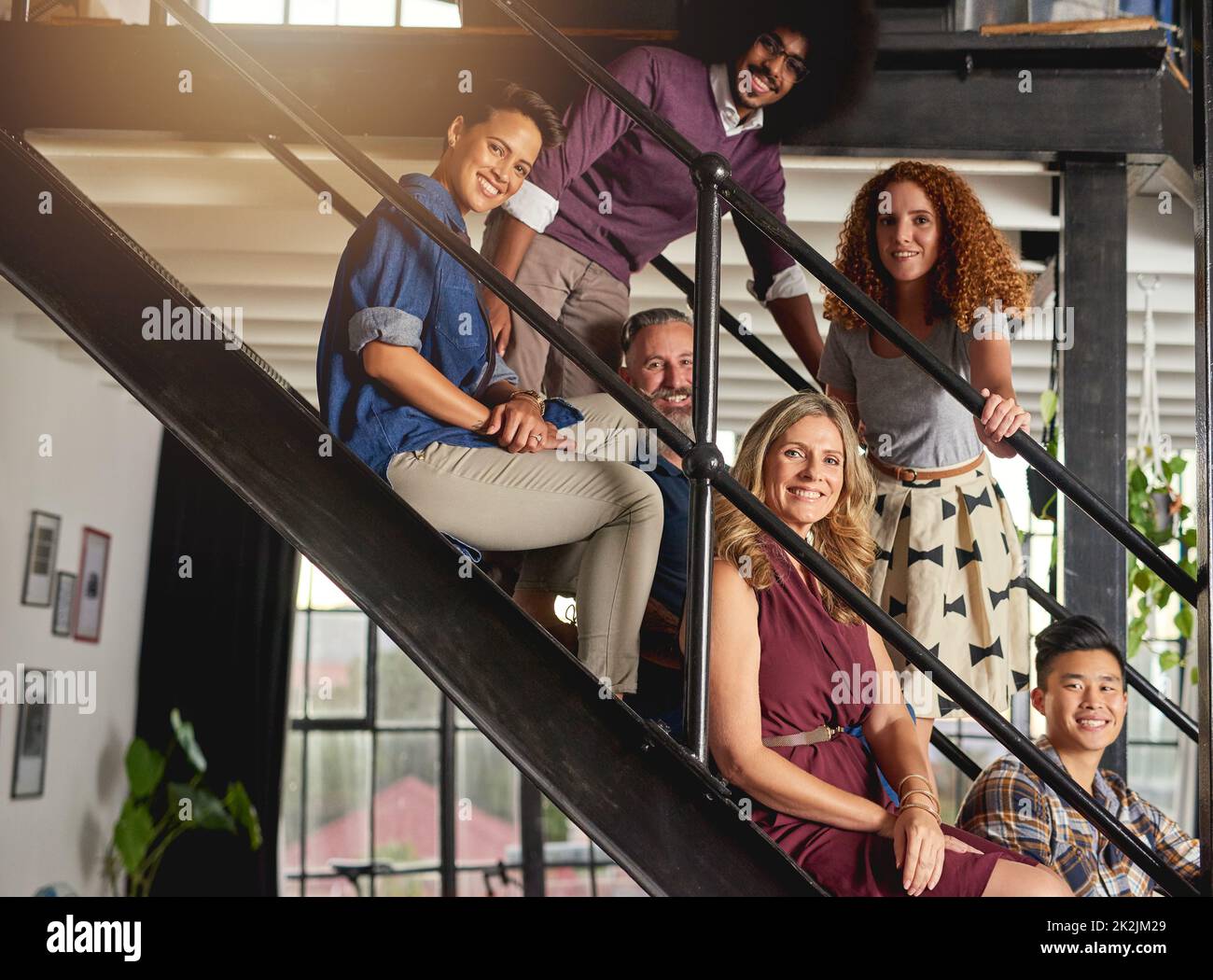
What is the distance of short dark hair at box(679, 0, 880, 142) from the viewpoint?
112 inches

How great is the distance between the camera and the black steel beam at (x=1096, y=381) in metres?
3.06

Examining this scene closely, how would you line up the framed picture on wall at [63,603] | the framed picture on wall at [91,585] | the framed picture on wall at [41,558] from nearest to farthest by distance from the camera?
the framed picture on wall at [41,558] < the framed picture on wall at [63,603] < the framed picture on wall at [91,585]

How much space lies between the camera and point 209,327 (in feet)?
6.22

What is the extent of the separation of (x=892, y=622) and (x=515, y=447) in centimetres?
63

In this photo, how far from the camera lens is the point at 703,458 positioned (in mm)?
1667

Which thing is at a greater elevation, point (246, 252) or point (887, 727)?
point (246, 252)

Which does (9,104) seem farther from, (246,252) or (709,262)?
(709,262)

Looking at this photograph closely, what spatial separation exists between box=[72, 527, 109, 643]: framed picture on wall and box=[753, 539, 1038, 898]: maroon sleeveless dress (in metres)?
5.52

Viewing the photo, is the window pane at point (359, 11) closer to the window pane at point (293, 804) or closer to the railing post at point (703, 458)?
the railing post at point (703, 458)

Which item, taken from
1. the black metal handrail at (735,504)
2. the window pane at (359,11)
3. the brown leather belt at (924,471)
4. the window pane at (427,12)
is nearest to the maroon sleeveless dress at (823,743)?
the black metal handrail at (735,504)

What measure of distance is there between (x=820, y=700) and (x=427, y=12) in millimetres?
4192

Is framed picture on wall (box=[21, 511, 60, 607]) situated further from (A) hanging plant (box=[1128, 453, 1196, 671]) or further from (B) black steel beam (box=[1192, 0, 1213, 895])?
(B) black steel beam (box=[1192, 0, 1213, 895])

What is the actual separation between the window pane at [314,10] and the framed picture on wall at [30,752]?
10.6 feet
